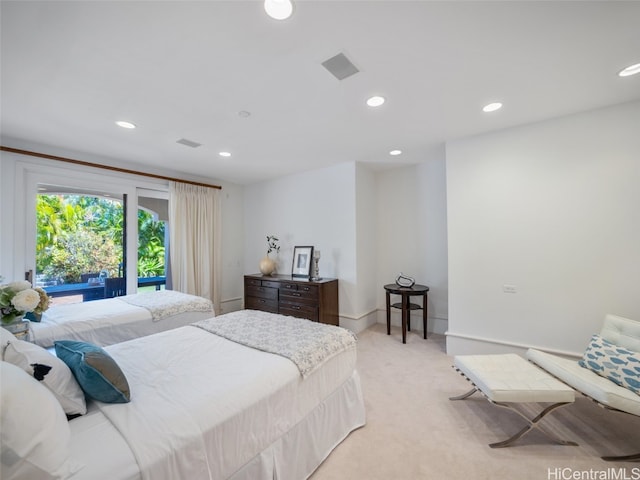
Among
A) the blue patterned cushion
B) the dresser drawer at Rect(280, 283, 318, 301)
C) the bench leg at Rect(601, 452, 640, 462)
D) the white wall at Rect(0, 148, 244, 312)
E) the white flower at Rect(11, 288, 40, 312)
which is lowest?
the bench leg at Rect(601, 452, 640, 462)

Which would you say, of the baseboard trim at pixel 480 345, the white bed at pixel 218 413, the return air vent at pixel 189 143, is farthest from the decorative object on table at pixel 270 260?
A: the baseboard trim at pixel 480 345

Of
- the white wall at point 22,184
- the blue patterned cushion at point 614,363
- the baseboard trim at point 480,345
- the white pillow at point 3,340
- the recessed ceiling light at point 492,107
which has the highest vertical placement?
the recessed ceiling light at point 492,107

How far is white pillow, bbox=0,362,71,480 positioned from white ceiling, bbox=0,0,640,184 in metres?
1.78

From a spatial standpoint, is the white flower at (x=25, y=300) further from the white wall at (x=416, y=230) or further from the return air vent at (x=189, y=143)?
the white wall at (x=416, y=230)

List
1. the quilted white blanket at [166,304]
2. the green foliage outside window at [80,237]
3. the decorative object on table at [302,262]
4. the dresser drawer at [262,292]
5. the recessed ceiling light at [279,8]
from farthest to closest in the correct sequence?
the decorative object on table at [302,262] < the dresser drawer at [262,292] < the green foliage outside window at [80,237] < the quilted white blanket at [166,304] < the recessed ceiling light at [279,8]

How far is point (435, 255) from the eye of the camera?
3.98m

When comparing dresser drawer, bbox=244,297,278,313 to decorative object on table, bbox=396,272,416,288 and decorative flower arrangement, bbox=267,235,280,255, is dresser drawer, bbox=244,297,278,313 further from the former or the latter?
decorative object on table, bbox=396,272,416,288

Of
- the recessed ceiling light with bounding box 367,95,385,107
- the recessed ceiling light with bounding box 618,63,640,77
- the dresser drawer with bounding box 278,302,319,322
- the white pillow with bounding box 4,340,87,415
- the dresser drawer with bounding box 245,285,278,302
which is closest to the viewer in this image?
the white pillow with bounding box 4,340,87,415

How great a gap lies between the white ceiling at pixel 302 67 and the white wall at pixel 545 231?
28 centimetres

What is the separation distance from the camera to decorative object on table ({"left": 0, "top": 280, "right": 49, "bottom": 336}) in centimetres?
181

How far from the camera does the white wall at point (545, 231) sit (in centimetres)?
237

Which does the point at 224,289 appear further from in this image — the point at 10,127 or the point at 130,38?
the point at 130,38

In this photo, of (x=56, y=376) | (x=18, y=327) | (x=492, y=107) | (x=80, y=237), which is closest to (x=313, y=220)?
(x=492, y=107)

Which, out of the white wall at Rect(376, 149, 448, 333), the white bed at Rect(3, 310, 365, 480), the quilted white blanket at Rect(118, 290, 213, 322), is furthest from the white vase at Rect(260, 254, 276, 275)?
the white bed at Rect(3, 310, 365, 480)
